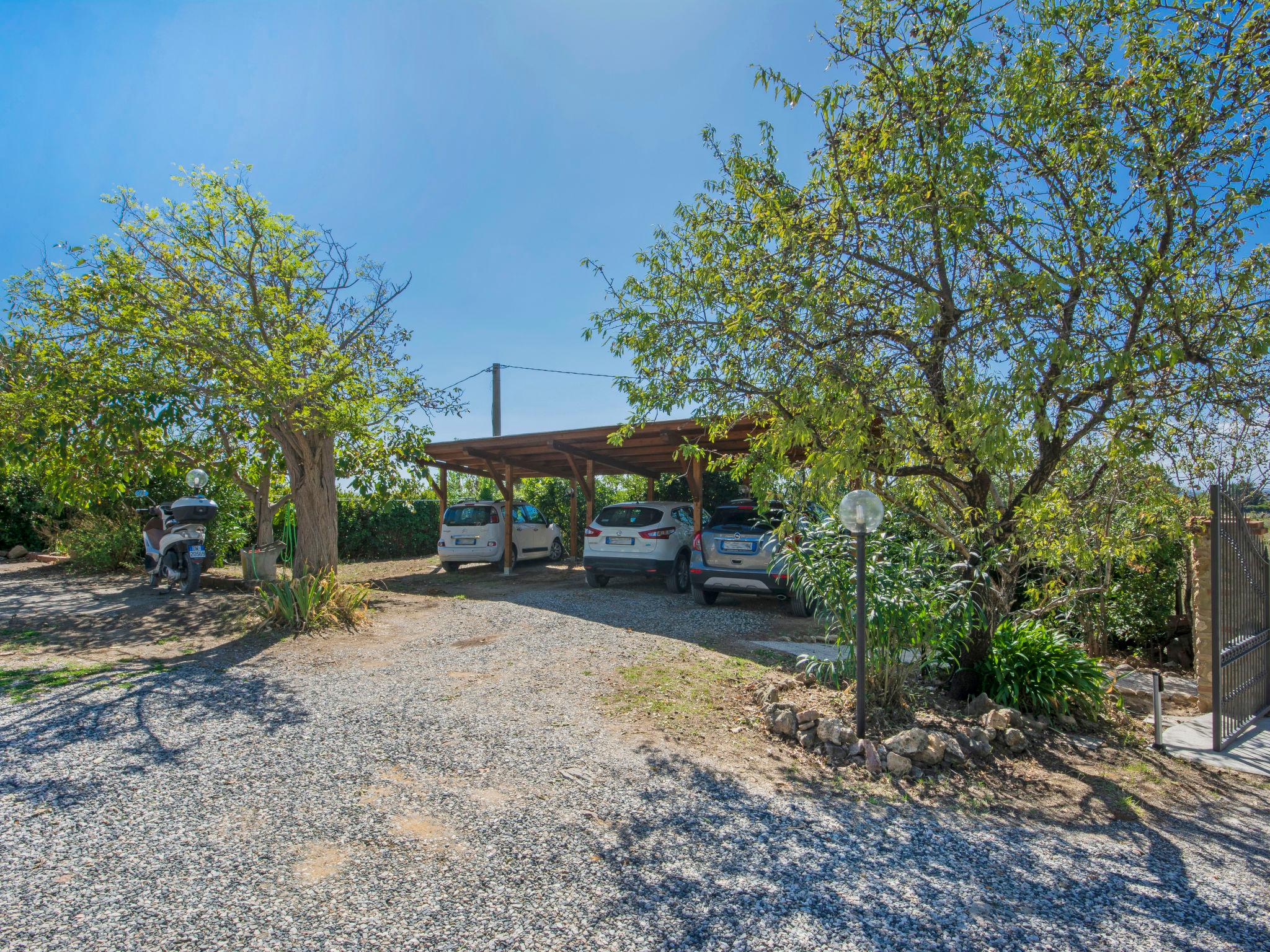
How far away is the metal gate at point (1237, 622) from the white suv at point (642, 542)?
271 inches

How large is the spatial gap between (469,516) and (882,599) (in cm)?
1067

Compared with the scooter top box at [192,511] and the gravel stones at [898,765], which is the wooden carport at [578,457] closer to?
the scooter top box at [192,511]

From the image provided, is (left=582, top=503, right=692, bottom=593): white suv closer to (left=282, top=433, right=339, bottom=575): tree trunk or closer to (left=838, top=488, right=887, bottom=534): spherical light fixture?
(left=282, top=433, right=339, bottom=575): tree trunk

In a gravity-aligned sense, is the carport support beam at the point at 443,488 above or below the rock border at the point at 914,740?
above

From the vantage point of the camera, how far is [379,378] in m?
9.28

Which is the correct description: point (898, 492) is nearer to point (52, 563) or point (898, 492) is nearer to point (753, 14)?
point (753, 14)

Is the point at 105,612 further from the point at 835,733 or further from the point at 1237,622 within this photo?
the point at 1237,622

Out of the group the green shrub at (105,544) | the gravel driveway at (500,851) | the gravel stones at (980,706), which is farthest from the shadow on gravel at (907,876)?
the green shrub at (105,544)

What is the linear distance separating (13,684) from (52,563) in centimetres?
1066

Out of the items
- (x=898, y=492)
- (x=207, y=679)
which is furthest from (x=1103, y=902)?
(x=207, y=679)

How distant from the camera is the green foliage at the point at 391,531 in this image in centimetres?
1714

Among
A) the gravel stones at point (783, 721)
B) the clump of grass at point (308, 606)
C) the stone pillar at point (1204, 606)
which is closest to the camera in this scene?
the gravel stones at point (783, 721)

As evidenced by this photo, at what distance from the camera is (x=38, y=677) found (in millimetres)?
5395

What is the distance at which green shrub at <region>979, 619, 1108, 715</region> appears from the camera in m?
5.05
